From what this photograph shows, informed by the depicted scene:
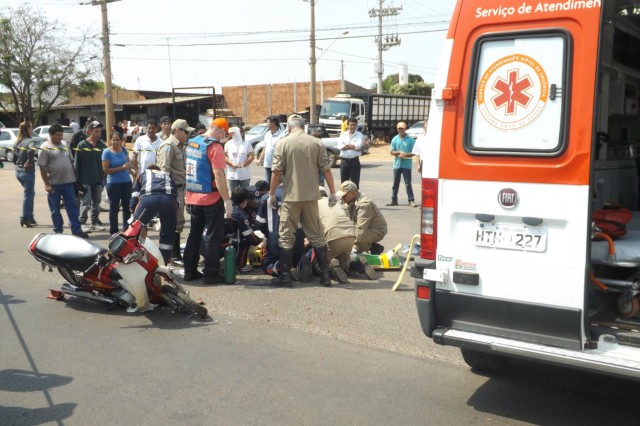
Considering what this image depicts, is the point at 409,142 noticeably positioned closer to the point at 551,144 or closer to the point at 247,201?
the point at 247,201

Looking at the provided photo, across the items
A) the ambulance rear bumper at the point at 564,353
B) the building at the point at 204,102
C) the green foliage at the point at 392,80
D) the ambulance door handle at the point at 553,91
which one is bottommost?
the ambulance rear bumper at the point at 564,353

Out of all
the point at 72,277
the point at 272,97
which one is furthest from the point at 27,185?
the point at 272,97

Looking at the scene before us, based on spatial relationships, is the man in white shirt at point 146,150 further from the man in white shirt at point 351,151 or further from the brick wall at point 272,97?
the brick wall at point 272,97

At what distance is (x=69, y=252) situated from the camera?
6.46m

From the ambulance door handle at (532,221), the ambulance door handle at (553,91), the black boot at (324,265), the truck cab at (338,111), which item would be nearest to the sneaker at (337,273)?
the black boot at (324,265)

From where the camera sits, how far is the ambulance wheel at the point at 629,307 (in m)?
4.29

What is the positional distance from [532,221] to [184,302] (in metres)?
3.63

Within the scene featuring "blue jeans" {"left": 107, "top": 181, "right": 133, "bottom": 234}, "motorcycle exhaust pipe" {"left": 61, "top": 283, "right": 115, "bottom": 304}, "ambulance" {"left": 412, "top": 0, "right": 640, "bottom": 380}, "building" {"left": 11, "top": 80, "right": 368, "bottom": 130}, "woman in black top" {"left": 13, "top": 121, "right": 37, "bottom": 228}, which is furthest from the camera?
"building" {"left": 11, "top": 80, "right": 368, "bottom": 130}

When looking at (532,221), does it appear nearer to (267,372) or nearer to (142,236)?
(267,372)

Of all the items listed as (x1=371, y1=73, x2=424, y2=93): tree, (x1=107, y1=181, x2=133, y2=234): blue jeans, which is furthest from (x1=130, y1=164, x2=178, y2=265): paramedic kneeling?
(x1=371, y1=73, x2=424, y2=93): tree

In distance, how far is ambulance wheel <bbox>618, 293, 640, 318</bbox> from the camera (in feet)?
14.1

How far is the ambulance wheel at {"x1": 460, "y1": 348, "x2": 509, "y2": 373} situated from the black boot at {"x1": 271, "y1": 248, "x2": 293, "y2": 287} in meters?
3.06

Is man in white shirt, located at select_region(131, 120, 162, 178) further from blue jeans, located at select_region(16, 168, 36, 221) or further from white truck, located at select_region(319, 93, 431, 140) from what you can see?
white truck, located at select_region(319, 93, 431, 140)

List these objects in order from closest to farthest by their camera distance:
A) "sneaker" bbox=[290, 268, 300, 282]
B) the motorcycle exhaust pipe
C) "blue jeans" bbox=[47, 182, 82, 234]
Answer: the motorcycle exhaust pipe < "sneaker" bbox=[290, 268, 300, 282] < "blue jeans" bbox=[47, 182, 82, 234]
